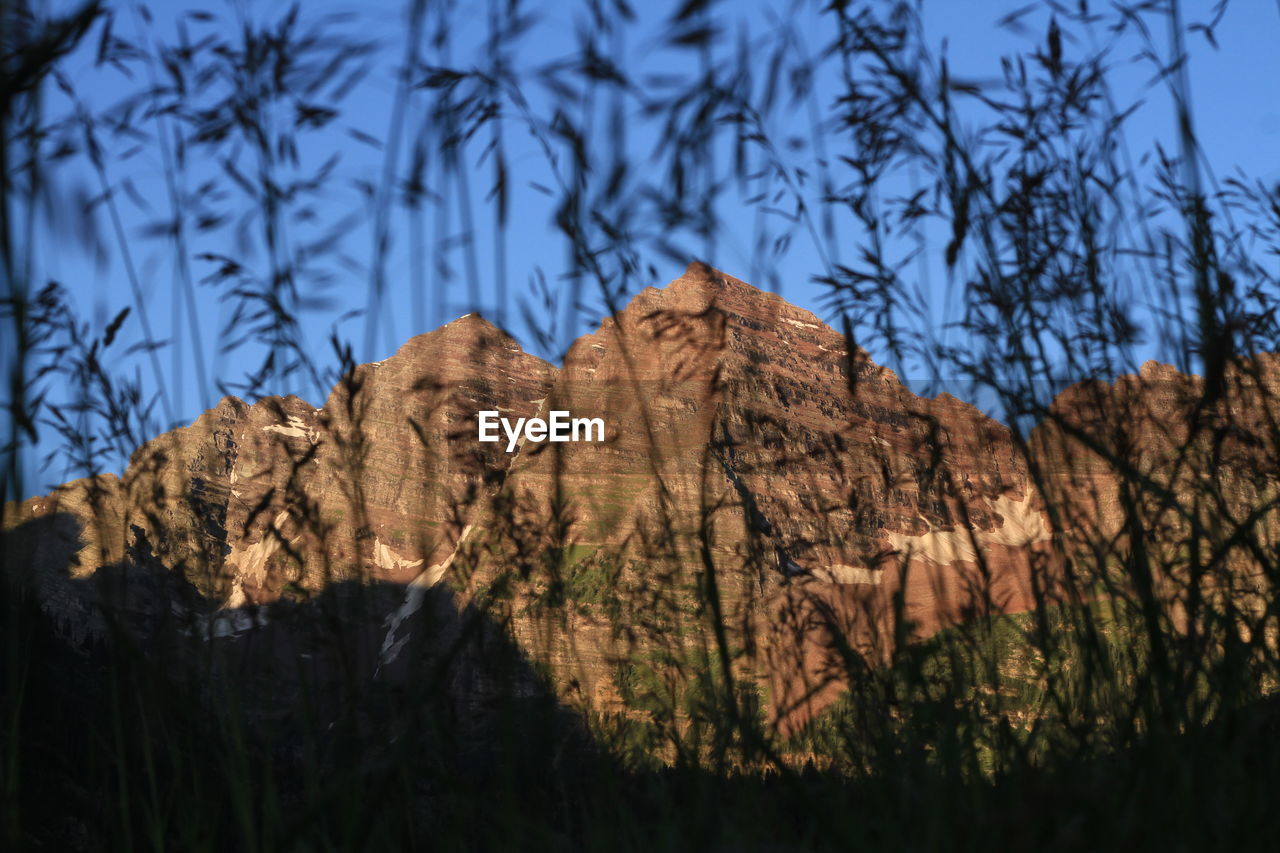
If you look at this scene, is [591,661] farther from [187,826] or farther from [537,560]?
[187,826]

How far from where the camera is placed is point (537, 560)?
7.67 feet

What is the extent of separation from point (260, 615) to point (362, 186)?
101 cm

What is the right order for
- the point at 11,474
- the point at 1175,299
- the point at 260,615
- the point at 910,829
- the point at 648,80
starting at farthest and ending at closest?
the point at 1175,299, the point at 260,615, the point at 648,80, the point at 11,474, the point at 910,829

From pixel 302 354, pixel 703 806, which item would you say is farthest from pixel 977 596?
pixel 302 354

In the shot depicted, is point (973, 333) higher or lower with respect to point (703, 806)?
higher

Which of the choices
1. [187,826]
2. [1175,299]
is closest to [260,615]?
[187,826]

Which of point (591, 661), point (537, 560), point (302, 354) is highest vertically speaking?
point (302, 354)

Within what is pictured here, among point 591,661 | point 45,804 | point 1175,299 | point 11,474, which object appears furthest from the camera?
point 45,804

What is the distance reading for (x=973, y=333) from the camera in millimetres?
2424

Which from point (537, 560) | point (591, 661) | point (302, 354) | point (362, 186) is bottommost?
point (591, 661)

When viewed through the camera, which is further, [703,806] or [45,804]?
[45,804]

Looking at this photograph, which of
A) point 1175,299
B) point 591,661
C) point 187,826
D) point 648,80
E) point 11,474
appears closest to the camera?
point 11,474

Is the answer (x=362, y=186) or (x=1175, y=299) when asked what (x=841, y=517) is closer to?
(x=1175, y=299)

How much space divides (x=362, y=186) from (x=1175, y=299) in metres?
1.96
